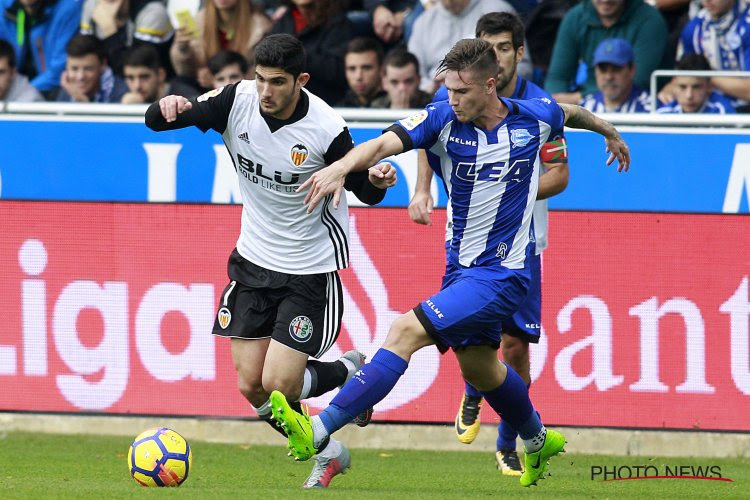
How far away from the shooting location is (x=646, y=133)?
923 centimetres

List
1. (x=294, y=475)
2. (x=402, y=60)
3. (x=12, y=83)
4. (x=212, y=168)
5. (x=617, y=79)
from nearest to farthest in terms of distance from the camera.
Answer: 1. (x=294, y=475)
2. (x=212, y=168)
3. (x=617, y=79)
4. (x=402, y=60)
5. (x=12, y=83)

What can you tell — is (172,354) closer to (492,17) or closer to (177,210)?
(177,210)

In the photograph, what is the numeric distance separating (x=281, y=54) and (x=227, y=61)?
4619 millimetres

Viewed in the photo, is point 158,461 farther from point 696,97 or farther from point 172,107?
point 696,97

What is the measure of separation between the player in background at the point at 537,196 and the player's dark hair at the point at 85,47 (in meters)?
5.11

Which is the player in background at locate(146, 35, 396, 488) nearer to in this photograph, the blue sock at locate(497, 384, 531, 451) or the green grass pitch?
the green grass pitch

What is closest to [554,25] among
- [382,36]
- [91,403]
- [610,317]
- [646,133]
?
[382,36]

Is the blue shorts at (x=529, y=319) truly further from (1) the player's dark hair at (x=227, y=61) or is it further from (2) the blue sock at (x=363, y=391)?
(1) the player's dark hair at (x=227, y=61)

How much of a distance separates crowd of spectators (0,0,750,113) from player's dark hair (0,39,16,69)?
0.01 m

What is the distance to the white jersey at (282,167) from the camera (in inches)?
284

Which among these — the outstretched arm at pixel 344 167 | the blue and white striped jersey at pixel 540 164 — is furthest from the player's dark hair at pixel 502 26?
the outstretched arm at pixel 344 167

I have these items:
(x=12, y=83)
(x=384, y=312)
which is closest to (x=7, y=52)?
(x=12, y=83)

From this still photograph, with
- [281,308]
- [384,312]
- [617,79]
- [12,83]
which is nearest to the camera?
[281,308]

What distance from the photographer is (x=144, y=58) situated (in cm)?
1168
